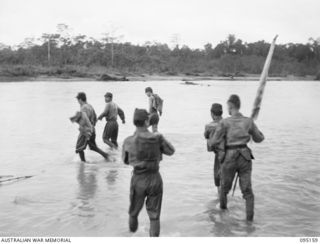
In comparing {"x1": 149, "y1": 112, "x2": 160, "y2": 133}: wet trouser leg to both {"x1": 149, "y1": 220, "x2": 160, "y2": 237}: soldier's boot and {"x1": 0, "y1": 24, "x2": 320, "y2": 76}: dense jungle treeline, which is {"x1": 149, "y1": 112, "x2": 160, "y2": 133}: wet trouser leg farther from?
{"x1": 0, "y1": 24, "x2": 320, "y2": 76}: dense jungle treeline

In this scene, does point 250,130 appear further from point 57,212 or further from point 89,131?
point 89,131

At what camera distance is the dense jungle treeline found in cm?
8519

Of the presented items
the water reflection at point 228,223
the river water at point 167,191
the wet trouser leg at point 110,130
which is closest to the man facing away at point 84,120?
the river water at point 167,191

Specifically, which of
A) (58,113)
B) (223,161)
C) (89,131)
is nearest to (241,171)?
(223,161)

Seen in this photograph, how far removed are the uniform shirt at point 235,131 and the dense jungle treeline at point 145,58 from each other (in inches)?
2720

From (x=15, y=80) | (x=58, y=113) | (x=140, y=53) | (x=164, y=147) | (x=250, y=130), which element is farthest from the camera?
(x=140, y=53)

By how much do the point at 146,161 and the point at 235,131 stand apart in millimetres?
1647

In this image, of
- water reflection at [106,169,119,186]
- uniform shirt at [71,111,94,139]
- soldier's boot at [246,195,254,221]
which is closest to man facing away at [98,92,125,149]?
uniform shirt at [71,111,94,139]

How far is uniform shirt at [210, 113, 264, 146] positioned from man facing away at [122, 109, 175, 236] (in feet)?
4.14

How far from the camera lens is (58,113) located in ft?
83.3

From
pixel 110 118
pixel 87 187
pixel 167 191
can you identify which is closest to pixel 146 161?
pixel 167 191

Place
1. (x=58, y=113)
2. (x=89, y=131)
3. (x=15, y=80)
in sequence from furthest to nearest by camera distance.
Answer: (x=15, y=80)
(x=58, y=113)
(x=89, y=131)

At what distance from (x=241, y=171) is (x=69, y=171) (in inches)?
213

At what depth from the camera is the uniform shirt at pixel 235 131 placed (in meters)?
6.84
